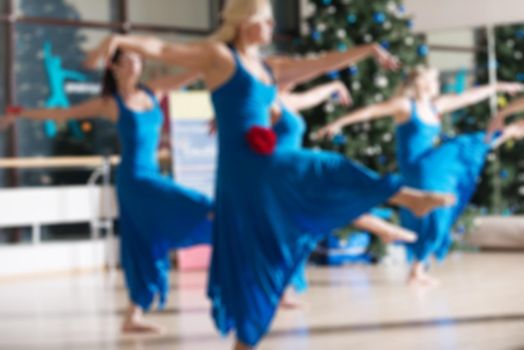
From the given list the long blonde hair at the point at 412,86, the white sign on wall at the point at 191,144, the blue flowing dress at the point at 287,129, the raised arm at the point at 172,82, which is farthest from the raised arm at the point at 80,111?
the white sign on wall at the point at 191,144

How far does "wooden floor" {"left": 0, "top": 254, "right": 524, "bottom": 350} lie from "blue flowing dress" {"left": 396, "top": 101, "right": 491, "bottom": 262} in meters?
0.34

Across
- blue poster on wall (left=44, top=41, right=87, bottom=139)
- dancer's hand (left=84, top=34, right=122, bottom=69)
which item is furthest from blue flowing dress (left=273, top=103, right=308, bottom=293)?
blue poster on wall (left=44, top=41, right=87, bottom=139)

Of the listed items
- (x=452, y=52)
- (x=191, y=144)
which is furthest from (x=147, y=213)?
(x=452, y=52)

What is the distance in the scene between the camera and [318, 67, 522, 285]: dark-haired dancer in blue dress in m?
6.17

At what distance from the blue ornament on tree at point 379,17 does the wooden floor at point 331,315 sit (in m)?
2.35

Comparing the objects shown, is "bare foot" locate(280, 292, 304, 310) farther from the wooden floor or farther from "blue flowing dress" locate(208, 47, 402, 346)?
"blue flowing dress" locate(208, 47, 402, 346)

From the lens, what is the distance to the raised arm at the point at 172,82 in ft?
15.1

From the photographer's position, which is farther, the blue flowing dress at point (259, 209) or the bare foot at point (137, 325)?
the bare foot at point (137, 325)

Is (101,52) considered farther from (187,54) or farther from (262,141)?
(262,141)

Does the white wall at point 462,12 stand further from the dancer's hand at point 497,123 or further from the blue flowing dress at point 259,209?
the blue flowing dress at point 259,209

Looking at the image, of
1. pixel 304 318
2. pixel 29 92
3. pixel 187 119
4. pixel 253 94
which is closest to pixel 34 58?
pixel 29 92

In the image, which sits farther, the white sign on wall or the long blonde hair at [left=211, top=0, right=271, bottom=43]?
the white sign on wall

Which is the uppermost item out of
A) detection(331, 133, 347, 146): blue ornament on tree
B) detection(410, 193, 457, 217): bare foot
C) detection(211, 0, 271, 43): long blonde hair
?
detection(211, 0, 271, 43): long blonde hair

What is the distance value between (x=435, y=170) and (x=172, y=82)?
7.36 ft
